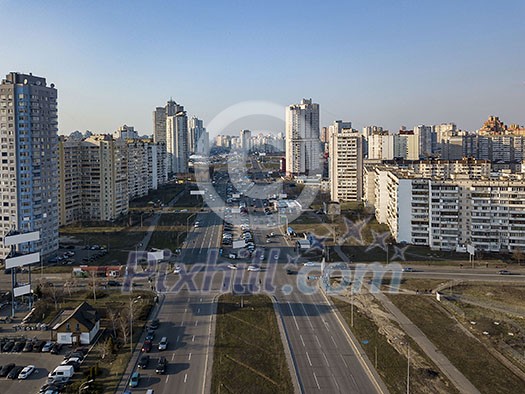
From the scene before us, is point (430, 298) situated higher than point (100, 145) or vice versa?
point (100, 145)

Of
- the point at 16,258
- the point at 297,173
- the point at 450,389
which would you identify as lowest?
the point at 450,389

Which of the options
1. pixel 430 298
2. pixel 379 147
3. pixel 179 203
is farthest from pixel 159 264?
pixel 379 147

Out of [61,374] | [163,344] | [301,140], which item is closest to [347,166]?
[301,140]

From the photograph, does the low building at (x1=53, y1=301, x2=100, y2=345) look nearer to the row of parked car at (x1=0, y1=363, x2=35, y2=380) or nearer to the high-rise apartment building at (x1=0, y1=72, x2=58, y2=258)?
the row of parked car at (x1=0, y1=363, x2=35, y2=380)

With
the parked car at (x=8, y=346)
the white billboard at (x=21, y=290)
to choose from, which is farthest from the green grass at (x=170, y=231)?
the parked car at (x=8, y=346)

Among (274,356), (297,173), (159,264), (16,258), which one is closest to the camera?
(274,356)

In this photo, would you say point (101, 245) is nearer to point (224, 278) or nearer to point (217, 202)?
point (224, 278)

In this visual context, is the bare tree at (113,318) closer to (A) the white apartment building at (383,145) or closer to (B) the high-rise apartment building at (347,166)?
(B) the high-rise apartment building at (347,166)
